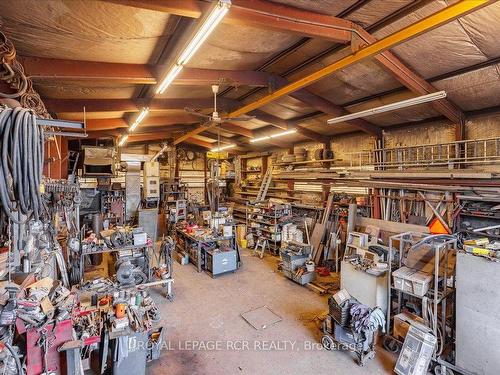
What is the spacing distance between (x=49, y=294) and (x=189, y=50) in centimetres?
308

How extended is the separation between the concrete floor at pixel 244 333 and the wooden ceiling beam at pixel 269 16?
13.3 feet

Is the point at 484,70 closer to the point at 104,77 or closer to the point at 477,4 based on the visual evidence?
the point at 477,4

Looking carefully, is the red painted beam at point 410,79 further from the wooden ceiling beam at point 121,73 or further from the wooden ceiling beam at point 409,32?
the wooden ceiling beam at point 121,73

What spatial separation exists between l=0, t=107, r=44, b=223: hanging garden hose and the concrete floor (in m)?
2.68

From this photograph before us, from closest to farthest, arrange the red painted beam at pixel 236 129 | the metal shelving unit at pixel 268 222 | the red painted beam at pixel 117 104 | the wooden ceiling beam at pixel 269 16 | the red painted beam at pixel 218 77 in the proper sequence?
1. the wooden ceiling beam at pixel 269 16
2. the red painted beam at pixel 218 77
3. the red painted beam at pixel 117 104
4. the metal shelving unit at pixel 268 222
5. the red painted beam at pixel 236 129

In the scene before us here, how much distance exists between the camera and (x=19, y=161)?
166cm

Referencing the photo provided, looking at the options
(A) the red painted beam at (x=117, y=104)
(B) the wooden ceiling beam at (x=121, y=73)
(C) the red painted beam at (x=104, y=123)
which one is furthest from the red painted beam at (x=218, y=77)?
(C) the red painted beam at (x=104, y=123)

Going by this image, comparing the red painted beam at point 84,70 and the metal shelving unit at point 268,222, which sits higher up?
the red painted beam at point 84,70

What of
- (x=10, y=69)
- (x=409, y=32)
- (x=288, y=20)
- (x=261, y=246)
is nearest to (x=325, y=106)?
(x=409, y=32)

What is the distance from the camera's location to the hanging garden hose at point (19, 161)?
62.5 inches

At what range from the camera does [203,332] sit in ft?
13.4

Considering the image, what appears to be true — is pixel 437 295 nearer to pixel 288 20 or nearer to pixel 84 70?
pixel 288 20

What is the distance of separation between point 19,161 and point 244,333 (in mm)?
3611

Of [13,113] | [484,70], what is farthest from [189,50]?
[484,70]
